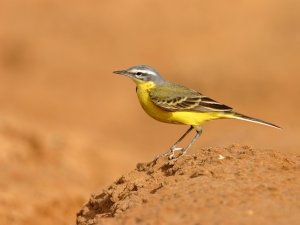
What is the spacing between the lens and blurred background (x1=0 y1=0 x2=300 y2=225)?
20266 millimetres

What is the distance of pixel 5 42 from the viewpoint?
31.6 metres

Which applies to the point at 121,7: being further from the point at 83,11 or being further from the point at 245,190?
the point at 245,190

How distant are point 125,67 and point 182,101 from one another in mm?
16968

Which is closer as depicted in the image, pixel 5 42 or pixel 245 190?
pixel 245 190

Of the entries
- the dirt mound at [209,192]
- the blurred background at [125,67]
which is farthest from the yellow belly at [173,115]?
the blurred background at [125,67]

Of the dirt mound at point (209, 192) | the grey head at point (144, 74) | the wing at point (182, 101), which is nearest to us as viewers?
the dirt mound at point (209, 192)

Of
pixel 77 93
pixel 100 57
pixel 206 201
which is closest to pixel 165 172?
pixel 206 201

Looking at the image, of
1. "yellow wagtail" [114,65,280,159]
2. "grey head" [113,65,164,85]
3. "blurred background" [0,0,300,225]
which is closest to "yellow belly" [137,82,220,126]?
"yellow wagtail" [114,65,280,159]

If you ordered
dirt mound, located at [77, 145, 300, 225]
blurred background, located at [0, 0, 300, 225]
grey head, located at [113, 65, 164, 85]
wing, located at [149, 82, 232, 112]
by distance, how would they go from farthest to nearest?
1. blurred background, located at [0, 0, 300, 225]
2. grey head, located at [113, 65, 164, 85]
3. wing, located at [149, 82, 232, 112]
4. dirt mound, located at [77, 145, 300, 225]

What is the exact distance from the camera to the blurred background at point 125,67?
20266 mm

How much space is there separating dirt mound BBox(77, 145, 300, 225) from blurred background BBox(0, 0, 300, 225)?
747 cm

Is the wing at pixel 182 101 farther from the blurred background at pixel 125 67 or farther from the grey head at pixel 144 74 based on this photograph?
the blurred background at pixel 125 67

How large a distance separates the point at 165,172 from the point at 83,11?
24362 mm

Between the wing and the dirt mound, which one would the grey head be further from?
the dirt mound
